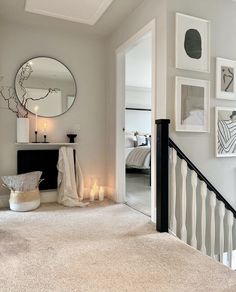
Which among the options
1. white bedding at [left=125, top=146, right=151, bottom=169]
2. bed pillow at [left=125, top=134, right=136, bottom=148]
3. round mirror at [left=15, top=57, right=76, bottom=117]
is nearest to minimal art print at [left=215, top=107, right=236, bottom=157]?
round mirror at [left=15, top=57, right=76, bottom=117]

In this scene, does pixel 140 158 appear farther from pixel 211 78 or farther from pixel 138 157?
pixel 211 78

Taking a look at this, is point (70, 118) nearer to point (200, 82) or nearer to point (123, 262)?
point (200, 82)

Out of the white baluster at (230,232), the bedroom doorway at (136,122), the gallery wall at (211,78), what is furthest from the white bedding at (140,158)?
the white baluster at (230,232)

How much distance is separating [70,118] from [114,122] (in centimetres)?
67

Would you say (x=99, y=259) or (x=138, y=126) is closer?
(x=99, y=259)

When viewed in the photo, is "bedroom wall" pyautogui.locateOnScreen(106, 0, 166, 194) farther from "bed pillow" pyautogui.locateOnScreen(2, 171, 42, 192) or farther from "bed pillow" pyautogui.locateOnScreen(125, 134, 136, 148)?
"bed pillow" pyautogui.locateOnScreen(125, 134, 136, 148)

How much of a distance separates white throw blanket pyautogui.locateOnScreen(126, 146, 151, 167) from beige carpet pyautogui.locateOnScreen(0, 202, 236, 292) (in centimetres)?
291

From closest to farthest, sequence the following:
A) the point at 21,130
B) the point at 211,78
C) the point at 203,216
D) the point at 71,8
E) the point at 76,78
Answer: the point at 203,216 < the point at 211,78 < the point at 71,8 < the point at 21,130 < the point at 76,78

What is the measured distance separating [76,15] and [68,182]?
2171 mm

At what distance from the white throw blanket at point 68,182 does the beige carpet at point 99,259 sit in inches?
27.0

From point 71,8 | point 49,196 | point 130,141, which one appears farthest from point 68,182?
point 130,141

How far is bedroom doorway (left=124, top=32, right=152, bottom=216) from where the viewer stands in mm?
3908

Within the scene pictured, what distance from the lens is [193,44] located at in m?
2.62

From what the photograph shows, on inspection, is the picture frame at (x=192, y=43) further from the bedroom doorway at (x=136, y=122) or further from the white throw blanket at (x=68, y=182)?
the white throw blanket at (x=68, y=182)
